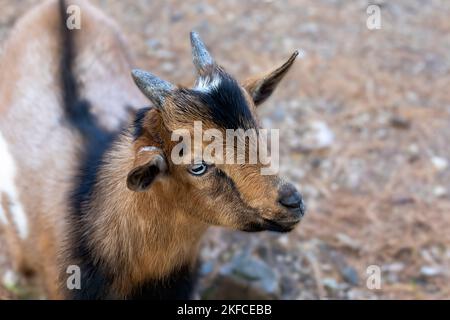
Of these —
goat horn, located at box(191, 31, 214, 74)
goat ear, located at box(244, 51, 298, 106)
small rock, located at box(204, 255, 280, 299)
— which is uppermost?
goat horn, located at box(191, 31, 214, 74)

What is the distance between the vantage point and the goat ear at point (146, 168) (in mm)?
3066

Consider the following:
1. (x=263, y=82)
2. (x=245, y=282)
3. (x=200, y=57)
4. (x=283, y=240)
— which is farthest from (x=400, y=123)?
(x=200, y=57)

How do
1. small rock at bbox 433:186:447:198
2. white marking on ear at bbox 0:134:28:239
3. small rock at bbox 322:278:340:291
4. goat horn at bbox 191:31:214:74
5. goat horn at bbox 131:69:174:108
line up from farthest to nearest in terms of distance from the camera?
1. small rock at bbox 433:186:447:198
2. small rock at bbox 322:278:340:291
3. white marking on ear at bbox 0:134:28:239
4. goat horn at bbox 191:31:214:74
5. goat horn at bbox 131:69:174:108

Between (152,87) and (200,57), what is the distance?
463 mm

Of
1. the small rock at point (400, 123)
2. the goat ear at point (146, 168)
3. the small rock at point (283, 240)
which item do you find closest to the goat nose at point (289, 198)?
the goat ear at point (146, 168)

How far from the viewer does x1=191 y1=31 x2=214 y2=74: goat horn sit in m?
3.47

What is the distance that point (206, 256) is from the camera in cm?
517

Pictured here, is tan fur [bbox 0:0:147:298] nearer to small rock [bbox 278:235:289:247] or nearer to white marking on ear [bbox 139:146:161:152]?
white marking on ear [bbox 139:146:161:152]

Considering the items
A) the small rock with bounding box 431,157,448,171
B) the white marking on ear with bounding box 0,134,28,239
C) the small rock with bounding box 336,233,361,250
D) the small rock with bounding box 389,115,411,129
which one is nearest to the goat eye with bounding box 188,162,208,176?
the white marking on ear with bounding box 0,134,28,239

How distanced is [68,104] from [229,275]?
1852mm

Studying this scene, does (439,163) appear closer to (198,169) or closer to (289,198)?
(289,198)

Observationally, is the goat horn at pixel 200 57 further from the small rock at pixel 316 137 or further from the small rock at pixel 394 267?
the small rock at pixel 316 137

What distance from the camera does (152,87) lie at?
322 cm

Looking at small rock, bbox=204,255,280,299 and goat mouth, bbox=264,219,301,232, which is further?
small rock, bbox=204,255,280,299
